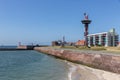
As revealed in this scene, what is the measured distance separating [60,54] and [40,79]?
35302mm

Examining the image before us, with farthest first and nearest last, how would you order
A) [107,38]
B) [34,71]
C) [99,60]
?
[107,38] < [99,60] < [34,71]

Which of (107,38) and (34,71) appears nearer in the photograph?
(34,71)

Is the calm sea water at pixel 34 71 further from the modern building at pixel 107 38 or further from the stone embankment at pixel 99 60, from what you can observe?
the modern building at pixel 107 38

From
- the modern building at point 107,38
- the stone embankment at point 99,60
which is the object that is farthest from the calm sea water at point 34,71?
the modern building at point 107,38

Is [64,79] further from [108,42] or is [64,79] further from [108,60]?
[108,42]

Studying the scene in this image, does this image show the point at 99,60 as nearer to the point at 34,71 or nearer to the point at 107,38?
the point at 34,71

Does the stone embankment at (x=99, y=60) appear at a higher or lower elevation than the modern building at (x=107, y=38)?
lower

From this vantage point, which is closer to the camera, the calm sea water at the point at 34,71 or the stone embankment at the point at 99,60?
the calm sea water at the point at 34,71

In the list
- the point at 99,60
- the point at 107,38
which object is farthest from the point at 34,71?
the point at 107,38

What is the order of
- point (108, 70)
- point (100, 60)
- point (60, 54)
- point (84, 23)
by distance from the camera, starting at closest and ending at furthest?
point (108, 70)
point (100, 60)
point (60, 54)
point (84, 23)

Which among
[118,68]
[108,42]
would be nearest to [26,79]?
[118,68]

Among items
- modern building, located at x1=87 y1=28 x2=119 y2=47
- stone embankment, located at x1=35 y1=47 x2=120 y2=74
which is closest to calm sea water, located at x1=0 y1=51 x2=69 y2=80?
stone embankment, located at x1=35 y1=47 x2=120 y2=74

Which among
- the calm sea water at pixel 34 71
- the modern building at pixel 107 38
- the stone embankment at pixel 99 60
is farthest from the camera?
the modern building at pixel 107 38

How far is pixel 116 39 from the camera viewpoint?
441ft
